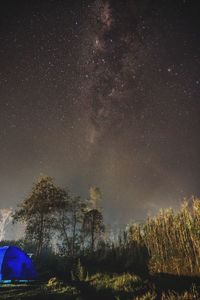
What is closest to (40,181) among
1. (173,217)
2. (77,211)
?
(77,211)

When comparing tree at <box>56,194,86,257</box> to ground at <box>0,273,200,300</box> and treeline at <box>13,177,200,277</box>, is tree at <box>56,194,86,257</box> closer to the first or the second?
treeline at <box>13,177,200,277</box>

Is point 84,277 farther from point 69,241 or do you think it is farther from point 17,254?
point 69,241

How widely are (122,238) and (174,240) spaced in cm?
741

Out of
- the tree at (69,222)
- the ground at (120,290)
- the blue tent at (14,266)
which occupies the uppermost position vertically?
the tree at (69,222)

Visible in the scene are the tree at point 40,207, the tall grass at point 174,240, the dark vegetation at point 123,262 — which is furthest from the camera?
the tree at point 40,207

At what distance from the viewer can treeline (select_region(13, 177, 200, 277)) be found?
51.1 ft

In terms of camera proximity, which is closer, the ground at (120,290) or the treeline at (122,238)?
the ground at (120,290)

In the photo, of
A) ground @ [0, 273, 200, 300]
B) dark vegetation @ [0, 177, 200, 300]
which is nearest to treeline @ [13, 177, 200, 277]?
dark vegetation @ [0, 177, 200, 300]

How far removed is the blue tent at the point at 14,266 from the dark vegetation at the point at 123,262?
1.29m

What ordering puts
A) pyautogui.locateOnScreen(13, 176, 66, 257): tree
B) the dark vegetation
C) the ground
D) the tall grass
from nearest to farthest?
the ground, the dark vegetation, the tall grass, pyautogui.locateOnScreen(13, 176, 66, 257): tree

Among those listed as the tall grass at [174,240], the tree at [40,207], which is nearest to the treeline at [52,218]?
the tree at [40,207]

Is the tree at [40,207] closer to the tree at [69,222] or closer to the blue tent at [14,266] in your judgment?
the tree at [69,222]

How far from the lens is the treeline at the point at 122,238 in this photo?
614 inches

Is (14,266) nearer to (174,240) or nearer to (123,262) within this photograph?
(123,262)
